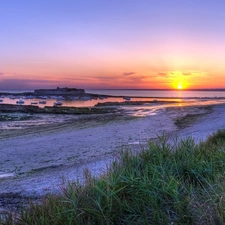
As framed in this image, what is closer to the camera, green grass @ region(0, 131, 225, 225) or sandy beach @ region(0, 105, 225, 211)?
green grass @ region(0, 131, 225, 225)

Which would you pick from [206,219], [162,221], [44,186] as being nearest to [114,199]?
[162,221]

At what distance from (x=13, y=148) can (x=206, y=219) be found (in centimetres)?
1265

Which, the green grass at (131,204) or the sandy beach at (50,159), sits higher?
the green grass at (131,204)

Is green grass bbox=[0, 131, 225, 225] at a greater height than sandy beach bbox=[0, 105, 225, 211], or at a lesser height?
greater

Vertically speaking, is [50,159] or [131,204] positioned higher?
[131,204]

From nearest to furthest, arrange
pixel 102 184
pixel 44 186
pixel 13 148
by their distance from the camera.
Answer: pixel 102 184 < pixel 44 186 < pixel 13 148

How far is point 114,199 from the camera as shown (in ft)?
12.5

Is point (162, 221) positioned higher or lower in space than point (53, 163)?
higher

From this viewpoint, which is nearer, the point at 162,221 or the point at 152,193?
the point at 162,221

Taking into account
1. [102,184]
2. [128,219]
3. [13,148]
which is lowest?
[13,148]

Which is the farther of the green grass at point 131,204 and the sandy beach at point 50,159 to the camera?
the sandy beach at point 50,159

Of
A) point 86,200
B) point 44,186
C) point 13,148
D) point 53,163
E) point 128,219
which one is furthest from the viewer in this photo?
point 13,148

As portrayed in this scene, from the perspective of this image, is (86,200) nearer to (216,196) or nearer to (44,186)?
(216,196)

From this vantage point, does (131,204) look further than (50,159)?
No
